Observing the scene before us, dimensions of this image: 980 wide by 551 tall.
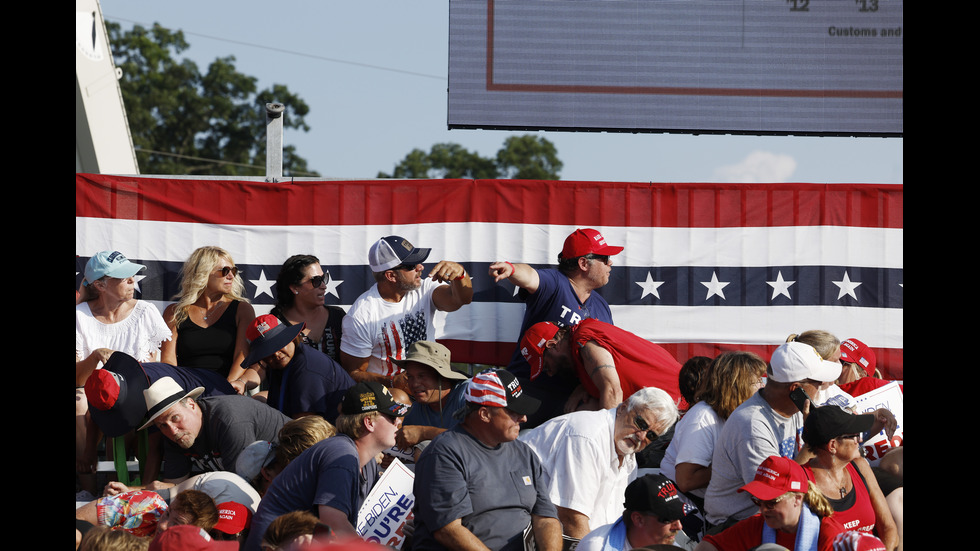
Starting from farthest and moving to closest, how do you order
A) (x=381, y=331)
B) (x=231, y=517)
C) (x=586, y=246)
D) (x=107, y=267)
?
(x=586, y=246) → (x=381, y=331) → (x=107, y=267) → (x=231, y=517)

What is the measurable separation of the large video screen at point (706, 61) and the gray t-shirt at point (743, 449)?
304 cm

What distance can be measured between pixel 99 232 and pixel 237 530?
11.7ft

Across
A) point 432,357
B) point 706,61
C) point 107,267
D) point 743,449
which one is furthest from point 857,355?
point 107,267

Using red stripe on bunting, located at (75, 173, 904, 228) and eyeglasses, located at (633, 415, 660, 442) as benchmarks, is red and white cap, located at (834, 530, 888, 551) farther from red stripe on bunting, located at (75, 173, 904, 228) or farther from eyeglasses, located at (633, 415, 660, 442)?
red stripe on bunting, located at (75, 173, 904, 228)

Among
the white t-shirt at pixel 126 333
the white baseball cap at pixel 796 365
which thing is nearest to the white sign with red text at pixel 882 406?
the white baseball cap at pixel 796 365

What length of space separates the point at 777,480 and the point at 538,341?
6.10ft

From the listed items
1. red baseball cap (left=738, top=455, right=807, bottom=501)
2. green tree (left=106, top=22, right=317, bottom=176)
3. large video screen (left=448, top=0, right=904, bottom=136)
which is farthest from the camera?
green tree (left=106, top=22, right=317, bottom=176)

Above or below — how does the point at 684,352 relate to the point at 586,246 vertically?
below

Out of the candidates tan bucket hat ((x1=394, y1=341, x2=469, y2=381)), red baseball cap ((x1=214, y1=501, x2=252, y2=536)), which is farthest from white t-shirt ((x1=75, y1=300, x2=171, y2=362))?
red baseball cap ((x1=214, y1=501, x2=252, y2=536))

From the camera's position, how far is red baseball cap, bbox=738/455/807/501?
403cm

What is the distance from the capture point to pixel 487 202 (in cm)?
735

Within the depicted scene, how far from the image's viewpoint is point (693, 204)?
24.4 feet

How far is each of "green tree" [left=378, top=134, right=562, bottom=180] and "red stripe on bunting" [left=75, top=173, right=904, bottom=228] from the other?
32.6m

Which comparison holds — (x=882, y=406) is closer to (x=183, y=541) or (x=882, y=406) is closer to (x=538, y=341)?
(x=538, y=341)
